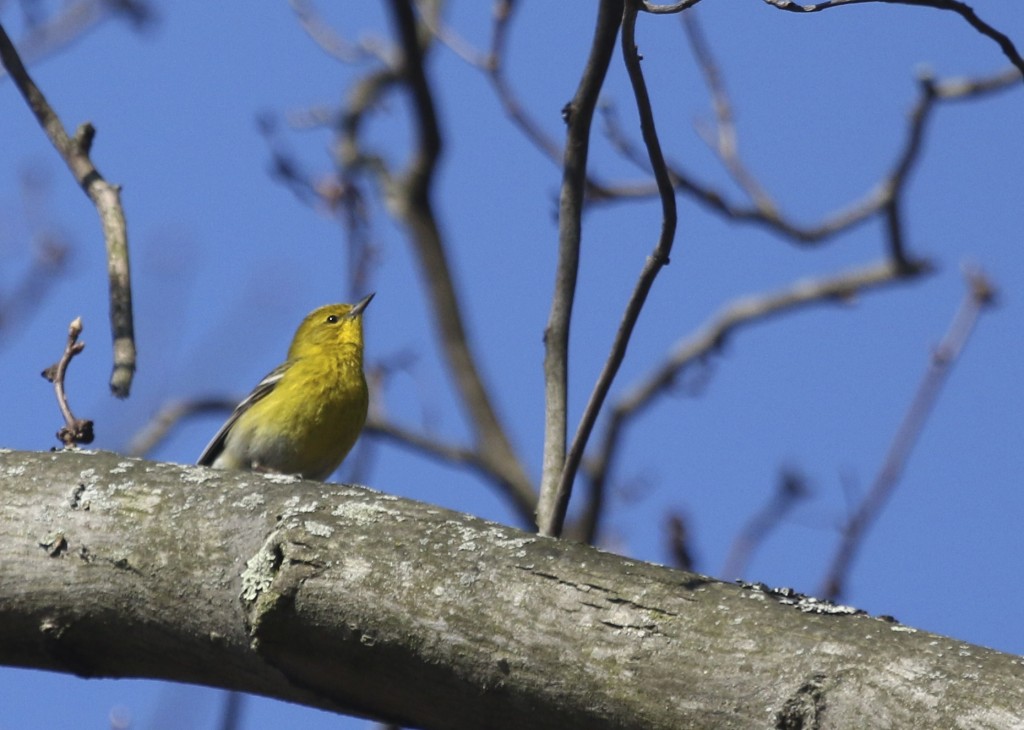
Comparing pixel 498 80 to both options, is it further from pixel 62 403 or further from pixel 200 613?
pixel 200 613

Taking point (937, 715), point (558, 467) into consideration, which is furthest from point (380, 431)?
point (937, 715)

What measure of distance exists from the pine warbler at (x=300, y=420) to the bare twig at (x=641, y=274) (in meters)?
3.26

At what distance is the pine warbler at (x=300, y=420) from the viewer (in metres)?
6.64

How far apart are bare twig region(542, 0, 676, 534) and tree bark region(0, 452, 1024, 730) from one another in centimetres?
75

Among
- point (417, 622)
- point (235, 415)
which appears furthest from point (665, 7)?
point (235, 415)

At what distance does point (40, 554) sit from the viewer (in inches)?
103

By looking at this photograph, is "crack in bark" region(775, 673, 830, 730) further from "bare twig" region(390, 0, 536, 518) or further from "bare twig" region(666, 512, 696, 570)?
"bare twig" region(390, 0, 536, 518)

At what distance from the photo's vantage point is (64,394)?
3.45 metres

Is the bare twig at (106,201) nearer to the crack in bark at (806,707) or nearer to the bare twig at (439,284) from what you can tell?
the crack in bark at (806,707)

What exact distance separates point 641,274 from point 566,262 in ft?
1.95

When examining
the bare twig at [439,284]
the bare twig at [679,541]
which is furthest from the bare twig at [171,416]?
the bare twig at [679,541]

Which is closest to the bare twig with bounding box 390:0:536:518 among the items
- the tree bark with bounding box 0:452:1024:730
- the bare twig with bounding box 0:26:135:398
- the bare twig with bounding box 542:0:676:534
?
the bare twig with bounding box 0:26:135:398

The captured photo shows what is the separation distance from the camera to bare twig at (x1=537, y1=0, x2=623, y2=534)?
12.0 ft

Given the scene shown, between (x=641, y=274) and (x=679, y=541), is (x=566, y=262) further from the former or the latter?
(x=679, y=541)
